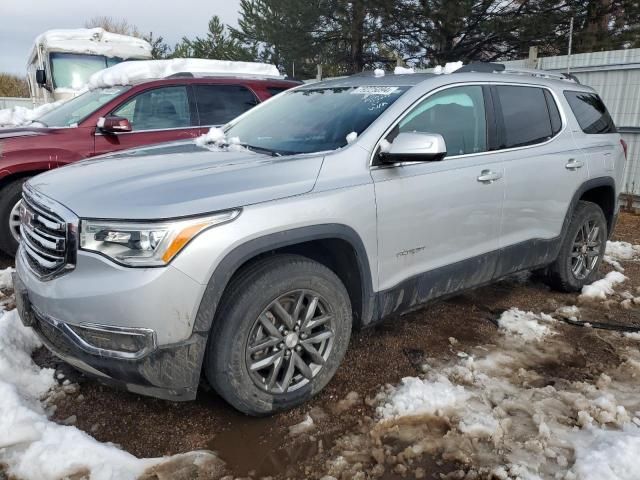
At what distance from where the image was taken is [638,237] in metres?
6.85

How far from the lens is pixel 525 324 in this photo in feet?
12.7

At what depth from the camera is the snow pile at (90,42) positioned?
37.3ft

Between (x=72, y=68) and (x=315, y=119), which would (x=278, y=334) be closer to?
(x=315, y=119)

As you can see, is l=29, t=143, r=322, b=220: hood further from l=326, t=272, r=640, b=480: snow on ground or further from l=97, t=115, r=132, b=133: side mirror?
l=97, t=115, r=132, b=133: side mirror

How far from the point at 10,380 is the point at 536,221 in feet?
A: 11.9

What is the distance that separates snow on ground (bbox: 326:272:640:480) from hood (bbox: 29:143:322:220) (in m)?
1.29

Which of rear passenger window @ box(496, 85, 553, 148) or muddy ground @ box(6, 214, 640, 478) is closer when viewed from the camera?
muddy ground @ box(6, 214, 640, 478)

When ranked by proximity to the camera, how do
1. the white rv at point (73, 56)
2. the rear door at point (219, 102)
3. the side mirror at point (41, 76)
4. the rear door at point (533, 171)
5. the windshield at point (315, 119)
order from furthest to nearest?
the white rv at point (73, 56), the side mirror at point (41, 76), the rear door at point (219, 102), the rear door at point (533, 171), the windshield at point (315, 119)

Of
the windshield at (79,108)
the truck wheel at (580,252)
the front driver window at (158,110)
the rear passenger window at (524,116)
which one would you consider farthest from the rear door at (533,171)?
the windshield at (79,108)

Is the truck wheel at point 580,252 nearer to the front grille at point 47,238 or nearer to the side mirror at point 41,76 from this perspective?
the front grille at point 47,238

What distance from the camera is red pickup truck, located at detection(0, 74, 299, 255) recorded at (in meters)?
4.85

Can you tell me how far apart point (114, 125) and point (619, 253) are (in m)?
5.73

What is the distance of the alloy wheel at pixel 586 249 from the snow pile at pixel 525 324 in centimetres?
78

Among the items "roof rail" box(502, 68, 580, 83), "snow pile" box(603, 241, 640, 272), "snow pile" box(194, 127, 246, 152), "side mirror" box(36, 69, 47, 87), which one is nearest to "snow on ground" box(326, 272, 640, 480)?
"snow pile" box(194, 127, 246, 152)
